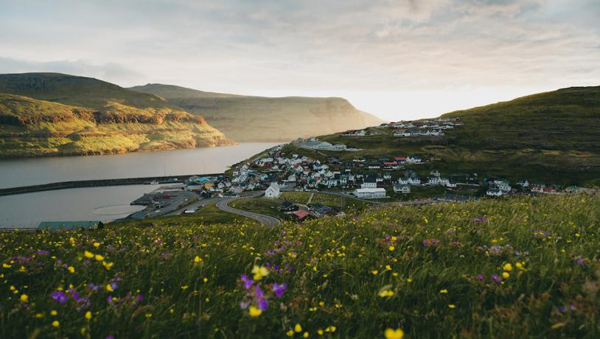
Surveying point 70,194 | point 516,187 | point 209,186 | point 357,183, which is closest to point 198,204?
point 209,186

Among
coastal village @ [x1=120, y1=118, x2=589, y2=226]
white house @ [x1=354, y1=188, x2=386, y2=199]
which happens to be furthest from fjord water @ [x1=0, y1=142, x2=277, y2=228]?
white house @ [x1=354, y1=188, x2=386, y2=199]

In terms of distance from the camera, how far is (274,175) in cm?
13788

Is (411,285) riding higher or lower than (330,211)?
higher

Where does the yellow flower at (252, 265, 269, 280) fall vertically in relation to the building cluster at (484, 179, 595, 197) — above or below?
above

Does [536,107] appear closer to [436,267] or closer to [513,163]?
[513,163]

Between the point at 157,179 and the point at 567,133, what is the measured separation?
217371 mm

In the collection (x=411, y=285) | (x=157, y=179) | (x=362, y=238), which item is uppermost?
(x=411, y=285)

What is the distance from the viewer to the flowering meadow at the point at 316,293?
9.10 feet

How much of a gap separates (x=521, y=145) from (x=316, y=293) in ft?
593

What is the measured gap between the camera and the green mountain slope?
12000 centimetres

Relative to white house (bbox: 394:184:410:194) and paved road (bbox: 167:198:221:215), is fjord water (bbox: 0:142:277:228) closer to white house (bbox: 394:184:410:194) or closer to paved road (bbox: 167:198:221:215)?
paved road (bbox: 167:198:221:215)

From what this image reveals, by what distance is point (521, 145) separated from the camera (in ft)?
479

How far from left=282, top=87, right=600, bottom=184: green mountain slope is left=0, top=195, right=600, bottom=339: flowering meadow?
435 ft

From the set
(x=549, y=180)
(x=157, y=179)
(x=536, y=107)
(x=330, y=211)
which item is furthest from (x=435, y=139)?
(x=157, y=179)
